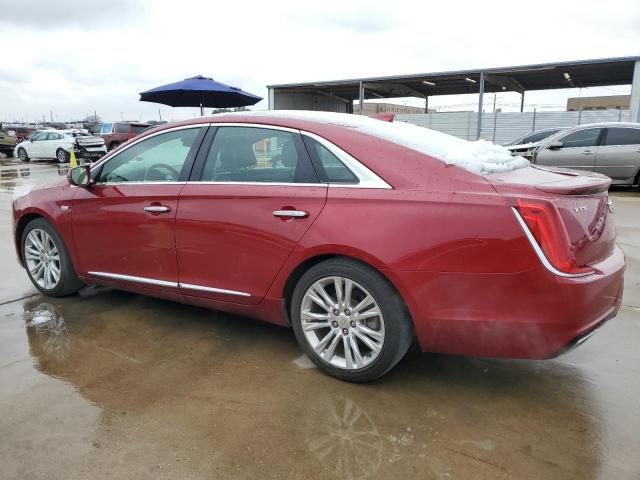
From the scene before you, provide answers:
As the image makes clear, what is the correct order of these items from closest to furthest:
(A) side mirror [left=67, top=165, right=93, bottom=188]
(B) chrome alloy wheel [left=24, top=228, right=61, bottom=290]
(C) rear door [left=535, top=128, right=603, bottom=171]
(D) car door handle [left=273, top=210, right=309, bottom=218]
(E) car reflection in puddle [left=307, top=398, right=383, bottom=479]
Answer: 1. (E) car reflection in puddle [left=307, top=398, right=383, bottom=479]
2. (D) car door handle [left=273, top=210, right=309, bottom=218]
3. (A) side mirror [left=67, top=165, right=93, bottom=188]
4. (B) chrome alloy wheel [left=24, top=228, right=61, bottom=290]
5. (C) rear door [left=535, top=128, right=603, bottom=171]

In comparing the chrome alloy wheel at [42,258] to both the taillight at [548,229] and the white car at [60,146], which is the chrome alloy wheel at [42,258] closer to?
the taillight at [548,229]

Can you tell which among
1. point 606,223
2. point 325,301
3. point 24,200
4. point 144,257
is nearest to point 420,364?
point 325,301

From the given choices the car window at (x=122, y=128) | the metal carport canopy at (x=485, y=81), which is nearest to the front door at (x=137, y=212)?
the metal carport canopy at (x=485, y=81)

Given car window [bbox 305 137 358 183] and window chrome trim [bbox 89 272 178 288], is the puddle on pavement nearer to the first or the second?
window chrome trim [bbox 89 272 178 288]

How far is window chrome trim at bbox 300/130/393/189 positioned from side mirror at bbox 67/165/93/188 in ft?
6.71

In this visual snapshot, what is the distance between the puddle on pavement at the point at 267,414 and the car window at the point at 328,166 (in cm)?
115

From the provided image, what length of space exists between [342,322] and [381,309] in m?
0.28

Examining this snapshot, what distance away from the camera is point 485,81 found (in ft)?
77.8

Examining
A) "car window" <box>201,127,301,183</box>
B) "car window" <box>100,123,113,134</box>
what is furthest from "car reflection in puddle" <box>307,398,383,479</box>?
"car window" <box>100,123,113,134</box>

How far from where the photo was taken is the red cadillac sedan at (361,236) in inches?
97.0

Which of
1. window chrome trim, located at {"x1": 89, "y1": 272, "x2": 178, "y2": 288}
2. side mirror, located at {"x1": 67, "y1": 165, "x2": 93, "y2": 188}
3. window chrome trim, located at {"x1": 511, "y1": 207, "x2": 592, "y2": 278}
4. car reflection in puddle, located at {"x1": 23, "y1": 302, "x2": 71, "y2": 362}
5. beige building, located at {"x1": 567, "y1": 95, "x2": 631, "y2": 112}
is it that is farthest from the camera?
beige building, located at {"x1": 567, "y1": 95, "x2": 631, "y2": 112}

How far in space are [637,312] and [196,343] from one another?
335 centimetres

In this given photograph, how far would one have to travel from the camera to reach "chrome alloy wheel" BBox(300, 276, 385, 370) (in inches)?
111

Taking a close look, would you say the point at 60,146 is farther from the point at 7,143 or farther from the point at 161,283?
the point at 161,283
